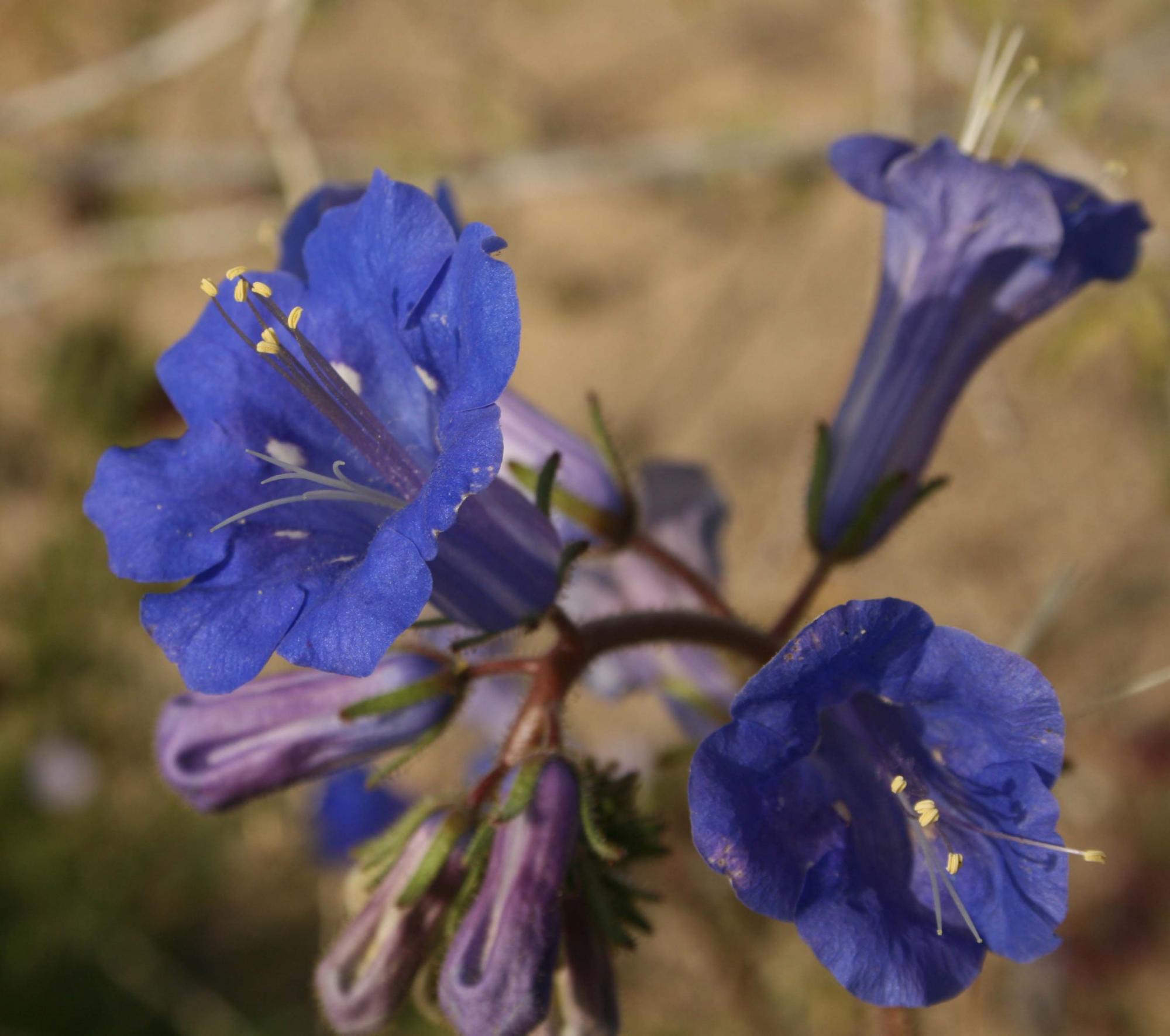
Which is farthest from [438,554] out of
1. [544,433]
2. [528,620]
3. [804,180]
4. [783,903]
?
[804,180]

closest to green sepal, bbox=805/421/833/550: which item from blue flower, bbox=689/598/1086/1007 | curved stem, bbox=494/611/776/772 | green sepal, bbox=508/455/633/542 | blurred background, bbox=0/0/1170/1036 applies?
curved stem, bbox=494/611/776/772

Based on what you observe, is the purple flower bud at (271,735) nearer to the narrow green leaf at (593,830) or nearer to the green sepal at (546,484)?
the narrow green leaf at (593,830)

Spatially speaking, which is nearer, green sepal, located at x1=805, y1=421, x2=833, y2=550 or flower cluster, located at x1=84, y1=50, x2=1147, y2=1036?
flower cluster, located at x1=84, y1=50, x2=1147, y2=1036

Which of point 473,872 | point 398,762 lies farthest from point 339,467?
point 473,872

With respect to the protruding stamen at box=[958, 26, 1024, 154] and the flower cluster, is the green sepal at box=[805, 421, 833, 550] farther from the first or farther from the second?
the protruding stamen at box=[958, 26, 1024, 154]

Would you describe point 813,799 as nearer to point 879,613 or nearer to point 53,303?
point 879,613

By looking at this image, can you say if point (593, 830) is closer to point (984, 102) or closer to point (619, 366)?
point (984, 102)

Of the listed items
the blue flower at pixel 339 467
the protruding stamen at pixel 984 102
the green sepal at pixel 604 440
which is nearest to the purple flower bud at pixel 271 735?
the blue flower at pixel 339 467
